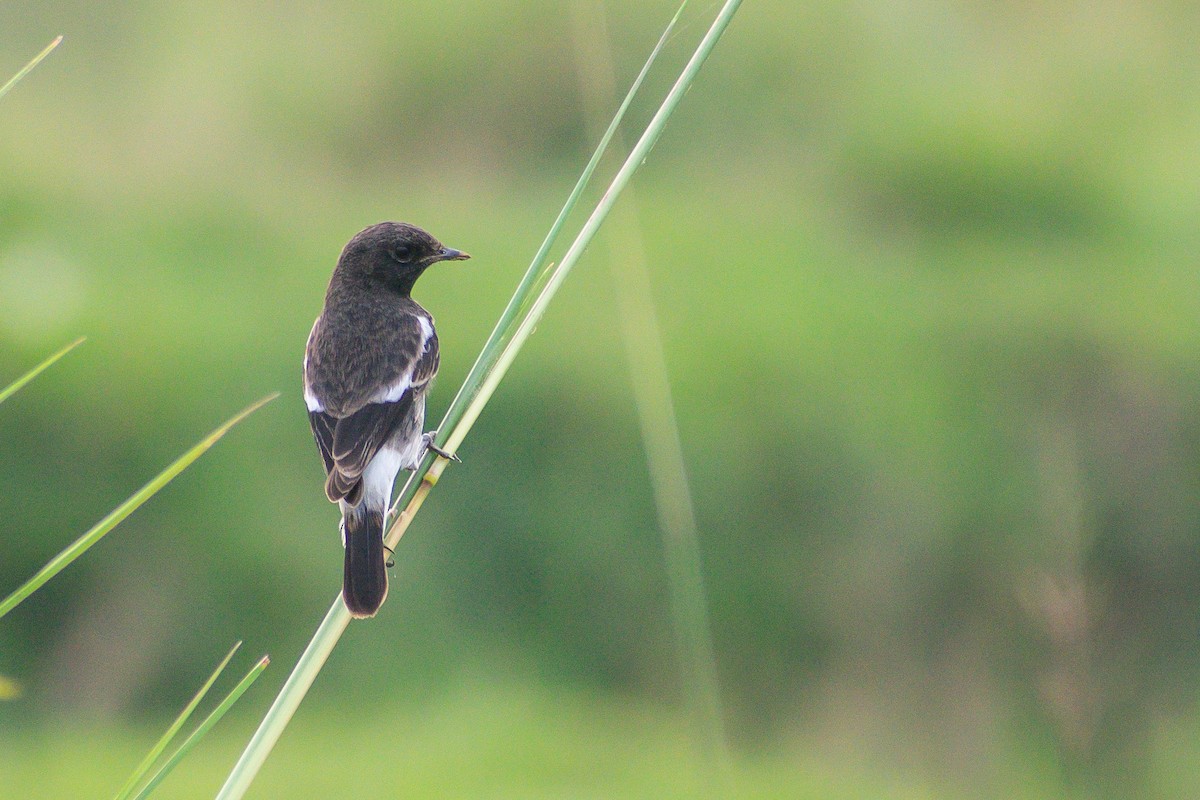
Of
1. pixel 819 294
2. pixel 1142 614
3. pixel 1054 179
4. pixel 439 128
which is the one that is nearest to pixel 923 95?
pixel 1054 179

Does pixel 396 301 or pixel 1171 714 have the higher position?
pixel 396 301

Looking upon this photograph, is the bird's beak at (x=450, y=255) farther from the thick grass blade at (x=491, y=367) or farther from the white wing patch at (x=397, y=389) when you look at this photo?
the thick grass blade at (x=491, y=367)

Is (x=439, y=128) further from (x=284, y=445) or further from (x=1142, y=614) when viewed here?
(x=1142, y=614)

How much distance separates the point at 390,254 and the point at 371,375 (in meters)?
0.39

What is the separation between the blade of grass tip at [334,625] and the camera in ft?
5.99

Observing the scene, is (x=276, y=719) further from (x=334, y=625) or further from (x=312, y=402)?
(x=312, y=402)

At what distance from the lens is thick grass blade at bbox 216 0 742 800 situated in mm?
1871

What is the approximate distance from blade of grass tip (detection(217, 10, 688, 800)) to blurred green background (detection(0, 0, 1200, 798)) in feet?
7.65

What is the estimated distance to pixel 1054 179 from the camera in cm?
784

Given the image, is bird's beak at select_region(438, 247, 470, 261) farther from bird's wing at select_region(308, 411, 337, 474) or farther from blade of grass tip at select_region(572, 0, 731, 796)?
bird's wing at select_region(308, 411, 337, 474)

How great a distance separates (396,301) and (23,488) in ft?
10.1

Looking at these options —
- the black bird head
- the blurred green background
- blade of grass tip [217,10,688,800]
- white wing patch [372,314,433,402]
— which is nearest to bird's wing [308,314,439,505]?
white wing patch [372,314,433,402]

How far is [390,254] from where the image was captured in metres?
3.55

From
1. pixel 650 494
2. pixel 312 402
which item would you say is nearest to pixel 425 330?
pixel 312 402
